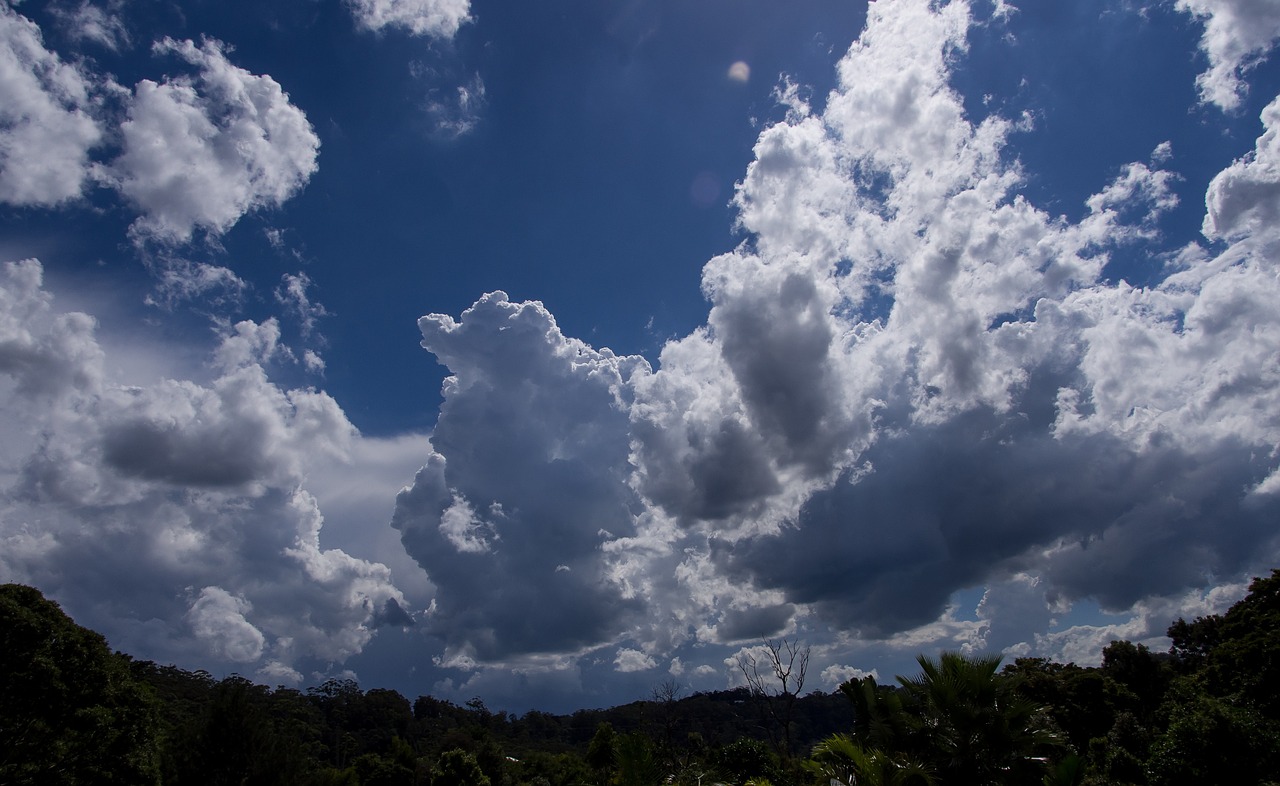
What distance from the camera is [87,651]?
2467 cm

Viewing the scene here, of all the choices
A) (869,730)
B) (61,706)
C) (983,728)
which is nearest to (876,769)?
(983,728)

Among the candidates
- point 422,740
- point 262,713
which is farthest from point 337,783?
point 422,740

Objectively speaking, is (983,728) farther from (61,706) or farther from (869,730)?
(61,706)

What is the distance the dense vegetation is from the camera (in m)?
13.9

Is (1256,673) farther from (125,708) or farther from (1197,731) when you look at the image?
(125,708)

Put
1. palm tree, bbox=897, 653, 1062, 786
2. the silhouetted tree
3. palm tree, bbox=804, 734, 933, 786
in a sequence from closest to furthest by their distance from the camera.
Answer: palm tree, bbox=804, 734, 933, 786 < palm tree, bbox=897, 653, 1062, 786 < the silhouetted tree

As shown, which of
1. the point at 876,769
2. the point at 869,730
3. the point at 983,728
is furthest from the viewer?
the point at 869,730

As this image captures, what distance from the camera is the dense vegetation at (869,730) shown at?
13.9 metres

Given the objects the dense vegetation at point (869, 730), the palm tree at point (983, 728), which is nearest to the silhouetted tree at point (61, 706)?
the dense vegetation at point (869, 730)

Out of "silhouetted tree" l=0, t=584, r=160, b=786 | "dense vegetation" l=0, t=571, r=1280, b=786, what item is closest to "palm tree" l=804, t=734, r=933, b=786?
"dense vegetation" l=0, t=571, r=1280, b=786

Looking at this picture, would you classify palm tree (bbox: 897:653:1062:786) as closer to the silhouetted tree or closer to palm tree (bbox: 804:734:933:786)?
palm tree (bbox: 804:734:933:786)

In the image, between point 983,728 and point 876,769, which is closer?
→ point 876,769

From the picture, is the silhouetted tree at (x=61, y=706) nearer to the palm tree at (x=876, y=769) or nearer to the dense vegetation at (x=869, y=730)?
the dense vegetation at (x=869, y=730)

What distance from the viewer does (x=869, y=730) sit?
72.7 feet
